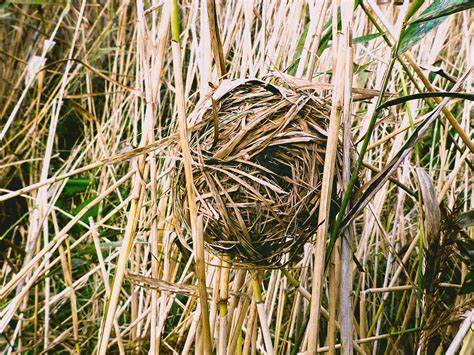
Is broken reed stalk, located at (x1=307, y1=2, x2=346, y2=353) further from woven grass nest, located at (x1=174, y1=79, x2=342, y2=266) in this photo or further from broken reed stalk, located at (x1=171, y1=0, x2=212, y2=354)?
broken reed stalk, located at (x1=171, y1=0, x2=212, y2=354)

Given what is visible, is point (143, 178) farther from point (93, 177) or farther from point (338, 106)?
point (93, 177)

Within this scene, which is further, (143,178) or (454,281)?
(454,281)

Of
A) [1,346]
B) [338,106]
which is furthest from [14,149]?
[338,106]

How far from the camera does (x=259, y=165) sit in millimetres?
680

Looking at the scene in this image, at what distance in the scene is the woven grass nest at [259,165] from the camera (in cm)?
68

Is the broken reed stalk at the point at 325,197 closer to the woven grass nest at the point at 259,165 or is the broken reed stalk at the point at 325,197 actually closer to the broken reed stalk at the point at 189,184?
the woven grass nest at the point at 259,165

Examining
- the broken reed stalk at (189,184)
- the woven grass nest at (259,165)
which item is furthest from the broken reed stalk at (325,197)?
the broken reed stalk at (189,184)

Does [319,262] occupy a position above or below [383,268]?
above

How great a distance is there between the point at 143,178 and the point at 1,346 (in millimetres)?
704

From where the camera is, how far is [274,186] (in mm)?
681

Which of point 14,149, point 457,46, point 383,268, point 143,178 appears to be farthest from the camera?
point 14,149

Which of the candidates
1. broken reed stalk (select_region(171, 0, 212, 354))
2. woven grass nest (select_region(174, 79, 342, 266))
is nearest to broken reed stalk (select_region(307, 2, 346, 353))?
woven grass nest (select_region(174, 79, 342, 266))

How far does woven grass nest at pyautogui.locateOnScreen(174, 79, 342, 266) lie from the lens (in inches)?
26.9

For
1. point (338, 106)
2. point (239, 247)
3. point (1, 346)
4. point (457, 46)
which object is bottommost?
point (1, 346)
